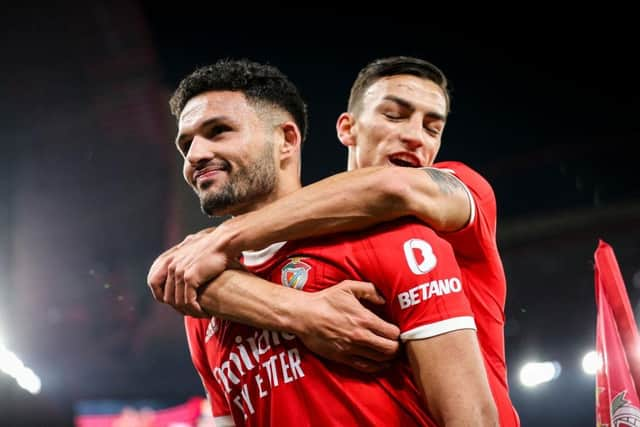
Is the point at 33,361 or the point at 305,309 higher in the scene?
the point at 33,361

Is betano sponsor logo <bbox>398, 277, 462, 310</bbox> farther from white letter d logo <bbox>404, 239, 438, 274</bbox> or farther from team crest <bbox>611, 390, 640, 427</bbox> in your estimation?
team crest <bbox>611, 390, 640, 427</bbox>

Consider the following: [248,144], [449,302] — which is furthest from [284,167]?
[449,302]

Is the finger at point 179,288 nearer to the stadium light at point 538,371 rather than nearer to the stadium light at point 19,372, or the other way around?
the stadium light at point 538,371

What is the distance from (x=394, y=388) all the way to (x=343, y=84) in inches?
279

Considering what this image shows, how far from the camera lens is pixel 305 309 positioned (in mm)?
1467

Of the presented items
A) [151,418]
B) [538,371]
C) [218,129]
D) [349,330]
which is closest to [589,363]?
[538,371]

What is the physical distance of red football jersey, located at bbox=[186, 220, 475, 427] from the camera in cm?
143

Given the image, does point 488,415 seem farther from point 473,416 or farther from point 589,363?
point 589,363

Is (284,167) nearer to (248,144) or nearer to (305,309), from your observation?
(248,144)

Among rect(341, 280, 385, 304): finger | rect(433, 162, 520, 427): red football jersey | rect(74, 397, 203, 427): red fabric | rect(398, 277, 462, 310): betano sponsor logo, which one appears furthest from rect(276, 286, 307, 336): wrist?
rect(74, 397, 203, 427): red fabric

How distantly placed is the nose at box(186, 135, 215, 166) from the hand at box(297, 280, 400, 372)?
1.69 feet

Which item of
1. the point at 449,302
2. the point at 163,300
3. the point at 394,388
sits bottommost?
the point at 394,388

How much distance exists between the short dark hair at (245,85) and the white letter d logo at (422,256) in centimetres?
73

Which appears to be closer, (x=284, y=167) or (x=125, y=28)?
(x=284, y=167)
